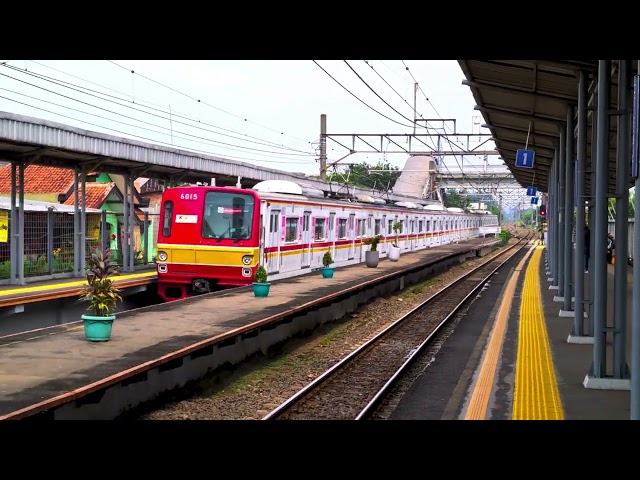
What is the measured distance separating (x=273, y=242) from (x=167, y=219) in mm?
2347

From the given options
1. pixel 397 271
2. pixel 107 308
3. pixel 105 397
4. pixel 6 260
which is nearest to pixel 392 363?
pixel 107 308

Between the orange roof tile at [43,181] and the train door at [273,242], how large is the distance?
34.9 ft

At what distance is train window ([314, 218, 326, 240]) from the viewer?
21438 millimetres

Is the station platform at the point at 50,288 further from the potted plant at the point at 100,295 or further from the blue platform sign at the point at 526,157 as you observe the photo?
the blue platform sign at the point at 526,157

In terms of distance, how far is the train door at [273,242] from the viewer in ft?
56.0

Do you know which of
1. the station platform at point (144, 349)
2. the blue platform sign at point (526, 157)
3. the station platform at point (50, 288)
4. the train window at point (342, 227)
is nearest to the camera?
the station platform at point (144, 349)

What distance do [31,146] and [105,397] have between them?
21.6 ft

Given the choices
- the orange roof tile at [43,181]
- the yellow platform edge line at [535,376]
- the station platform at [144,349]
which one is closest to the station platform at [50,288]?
the station platform at [144,349]

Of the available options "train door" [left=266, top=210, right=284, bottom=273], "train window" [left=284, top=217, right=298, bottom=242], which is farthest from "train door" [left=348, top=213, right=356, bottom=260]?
"train door" [left=266, top=210, right=284, bottom=273]

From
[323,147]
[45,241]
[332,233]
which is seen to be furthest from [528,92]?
[323,147]

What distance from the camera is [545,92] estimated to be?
1202 centimetres
